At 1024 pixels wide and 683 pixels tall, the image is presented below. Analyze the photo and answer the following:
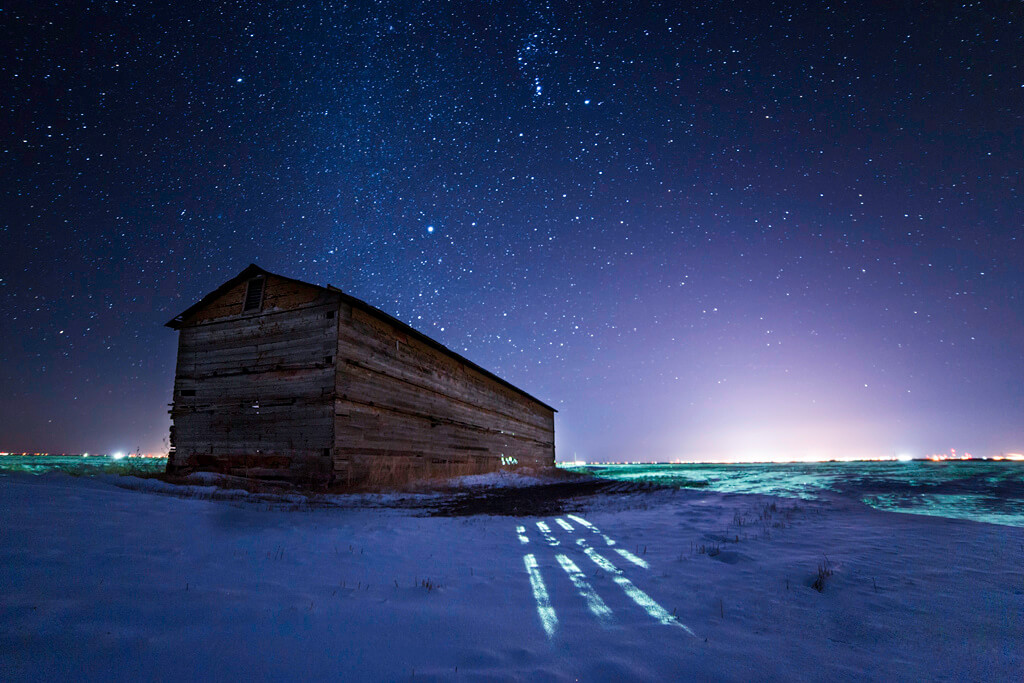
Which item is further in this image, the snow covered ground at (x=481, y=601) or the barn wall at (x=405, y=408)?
the barn wall at (x=405, y=408)

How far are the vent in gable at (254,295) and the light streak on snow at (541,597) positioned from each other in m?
14.5

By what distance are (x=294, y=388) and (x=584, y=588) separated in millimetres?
13128

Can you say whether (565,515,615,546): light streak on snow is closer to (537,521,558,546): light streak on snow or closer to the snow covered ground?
the snow covered ground

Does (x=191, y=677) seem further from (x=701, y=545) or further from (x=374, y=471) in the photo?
(x=374, y=471)

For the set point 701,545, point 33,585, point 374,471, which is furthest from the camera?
point 374,471

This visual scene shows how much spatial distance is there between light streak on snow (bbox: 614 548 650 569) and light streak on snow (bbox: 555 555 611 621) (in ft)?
2.34

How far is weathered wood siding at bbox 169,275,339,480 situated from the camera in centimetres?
1421

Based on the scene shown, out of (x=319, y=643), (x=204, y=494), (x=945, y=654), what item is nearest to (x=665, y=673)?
(x=945, y=654)

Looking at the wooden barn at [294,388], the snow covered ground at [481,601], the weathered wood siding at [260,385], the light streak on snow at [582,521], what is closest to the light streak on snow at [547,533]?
the snow covered ground at [481,601]

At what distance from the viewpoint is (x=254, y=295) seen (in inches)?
630

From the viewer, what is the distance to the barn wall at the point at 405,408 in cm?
1466

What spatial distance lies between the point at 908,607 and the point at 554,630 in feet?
9.06

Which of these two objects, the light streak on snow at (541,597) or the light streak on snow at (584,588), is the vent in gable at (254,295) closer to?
the light streak on snow at (541,597)

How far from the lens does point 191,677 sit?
2.17 meters
